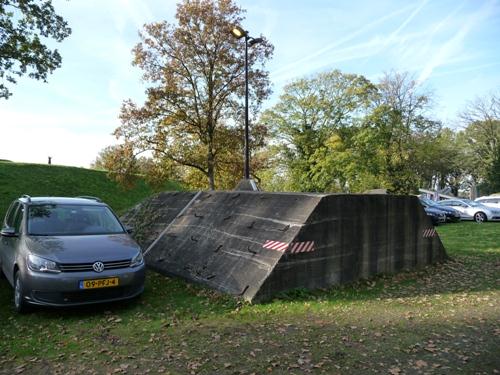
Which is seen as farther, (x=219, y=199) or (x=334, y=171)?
(x=334, y=171)

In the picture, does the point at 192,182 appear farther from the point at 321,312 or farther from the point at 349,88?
the point at 349,88

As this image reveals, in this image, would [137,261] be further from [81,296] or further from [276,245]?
[276,245]

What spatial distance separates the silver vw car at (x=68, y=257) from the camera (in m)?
6.28

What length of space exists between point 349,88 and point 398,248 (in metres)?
30.6

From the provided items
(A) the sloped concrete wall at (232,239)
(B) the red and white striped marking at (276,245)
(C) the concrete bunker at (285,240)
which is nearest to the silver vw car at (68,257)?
(A) the sloped concrete wall at (232,239)

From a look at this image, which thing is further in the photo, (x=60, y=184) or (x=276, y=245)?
(x=60, y=184)

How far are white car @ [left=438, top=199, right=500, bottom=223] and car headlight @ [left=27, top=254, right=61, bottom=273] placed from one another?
25170 mm

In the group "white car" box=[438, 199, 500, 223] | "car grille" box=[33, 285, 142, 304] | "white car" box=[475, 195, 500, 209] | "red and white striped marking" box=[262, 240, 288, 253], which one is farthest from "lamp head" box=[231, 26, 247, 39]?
"white car" box=[475, 195, 500, 209]

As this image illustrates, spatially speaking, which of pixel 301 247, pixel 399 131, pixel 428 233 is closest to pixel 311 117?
pixel 399 131

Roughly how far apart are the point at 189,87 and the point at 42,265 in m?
13.7

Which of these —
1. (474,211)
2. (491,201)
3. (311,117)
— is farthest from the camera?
(311,117)

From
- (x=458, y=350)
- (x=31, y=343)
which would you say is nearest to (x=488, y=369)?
(x=458, y=350)

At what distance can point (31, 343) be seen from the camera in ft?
18.2

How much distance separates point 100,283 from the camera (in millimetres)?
6375
